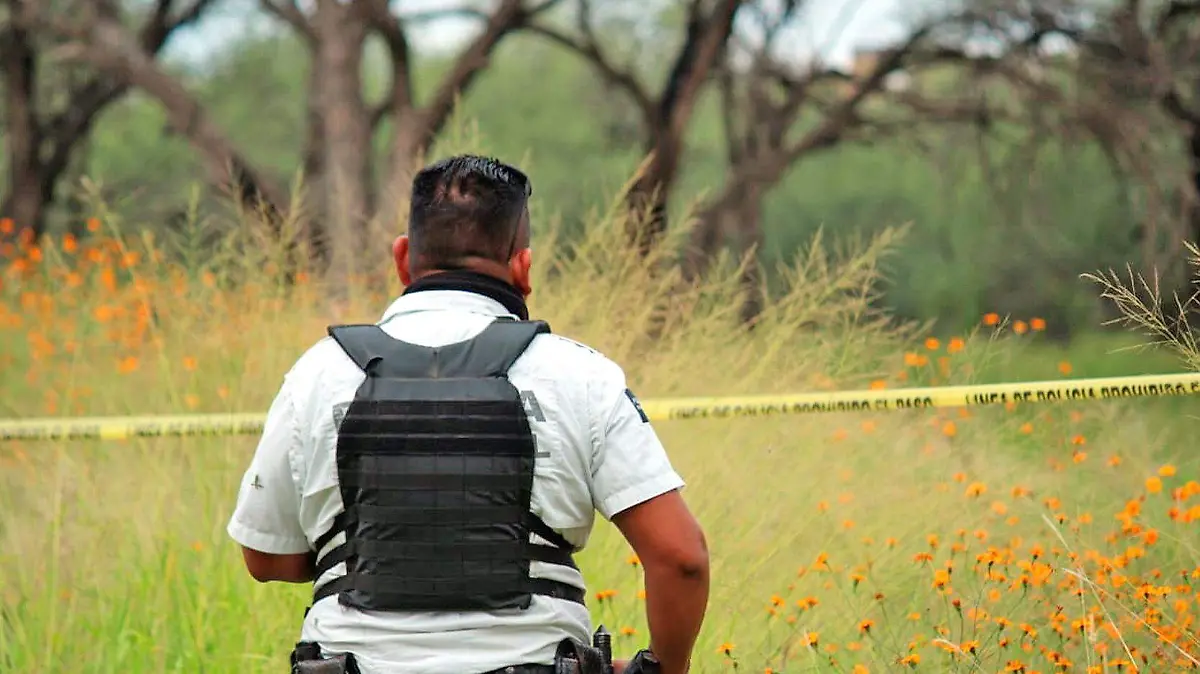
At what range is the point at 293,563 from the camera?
2.53 m

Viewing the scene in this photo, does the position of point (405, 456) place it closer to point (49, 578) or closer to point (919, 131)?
point (49, 578)

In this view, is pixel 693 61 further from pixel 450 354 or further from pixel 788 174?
pixel 450 354

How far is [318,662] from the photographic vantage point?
2.38 metres

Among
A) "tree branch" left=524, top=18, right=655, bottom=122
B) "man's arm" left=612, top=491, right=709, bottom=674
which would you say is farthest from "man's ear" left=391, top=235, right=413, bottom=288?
"tree branch" left=524, top=18, right=655, bottom=122

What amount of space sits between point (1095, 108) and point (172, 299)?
9.78 meters

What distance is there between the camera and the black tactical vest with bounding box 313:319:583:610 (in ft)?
7.67

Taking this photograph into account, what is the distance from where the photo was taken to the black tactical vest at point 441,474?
2.34 metres

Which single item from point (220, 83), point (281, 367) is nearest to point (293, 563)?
point (281, 367)

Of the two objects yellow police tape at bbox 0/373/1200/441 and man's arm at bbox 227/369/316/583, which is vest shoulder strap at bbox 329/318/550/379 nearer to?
man's arm at bbox 227/369/316/583

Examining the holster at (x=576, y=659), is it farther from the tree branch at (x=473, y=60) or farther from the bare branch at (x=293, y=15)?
the bare branch at (x=293, y=15)

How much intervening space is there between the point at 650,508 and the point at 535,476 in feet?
0.61

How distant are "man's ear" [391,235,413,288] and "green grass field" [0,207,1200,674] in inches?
60.9

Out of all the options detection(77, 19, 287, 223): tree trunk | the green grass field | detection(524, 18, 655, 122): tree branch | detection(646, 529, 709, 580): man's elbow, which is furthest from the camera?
detection(524, 18, 655, 122): tree branch

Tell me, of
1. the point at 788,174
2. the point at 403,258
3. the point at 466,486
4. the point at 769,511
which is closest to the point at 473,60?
the point at 769,511
